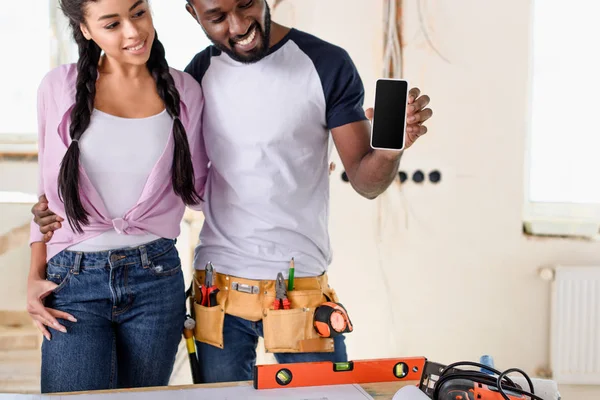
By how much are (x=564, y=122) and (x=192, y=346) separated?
203 cm

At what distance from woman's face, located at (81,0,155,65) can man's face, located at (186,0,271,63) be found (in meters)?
0.14

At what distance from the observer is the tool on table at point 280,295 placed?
149 centimetres

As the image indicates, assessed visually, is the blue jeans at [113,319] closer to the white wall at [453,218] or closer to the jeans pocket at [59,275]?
the jeans pocket at [59,275]

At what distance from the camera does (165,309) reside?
1461 mm

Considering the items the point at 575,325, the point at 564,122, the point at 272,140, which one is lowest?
the point at 575,325

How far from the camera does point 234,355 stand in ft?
5.02

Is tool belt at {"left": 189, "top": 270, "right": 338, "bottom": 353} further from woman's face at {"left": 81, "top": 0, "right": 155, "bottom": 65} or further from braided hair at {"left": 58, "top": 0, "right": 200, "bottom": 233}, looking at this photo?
woman's face at {"left": 81, "top": 0, "right": 155, "bottom": 65}

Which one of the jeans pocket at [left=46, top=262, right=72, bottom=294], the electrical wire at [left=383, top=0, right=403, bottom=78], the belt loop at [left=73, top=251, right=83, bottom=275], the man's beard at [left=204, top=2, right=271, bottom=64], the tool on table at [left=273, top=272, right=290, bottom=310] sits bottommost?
the tool on table at [left=273, top=272, right=290, bottom=310]

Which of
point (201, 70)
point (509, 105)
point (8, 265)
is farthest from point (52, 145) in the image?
point (509, 105)

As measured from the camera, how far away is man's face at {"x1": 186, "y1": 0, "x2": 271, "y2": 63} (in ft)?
4.91

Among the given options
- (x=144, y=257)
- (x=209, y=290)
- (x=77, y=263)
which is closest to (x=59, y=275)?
(x=77, y=263)

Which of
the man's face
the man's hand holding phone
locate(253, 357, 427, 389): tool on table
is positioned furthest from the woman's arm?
the man's hand holding phone

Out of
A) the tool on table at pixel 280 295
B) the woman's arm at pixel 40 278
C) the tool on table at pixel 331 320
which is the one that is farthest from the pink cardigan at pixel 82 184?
the tool on table at pixel 331 320

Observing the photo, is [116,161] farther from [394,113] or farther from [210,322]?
[394,113]
